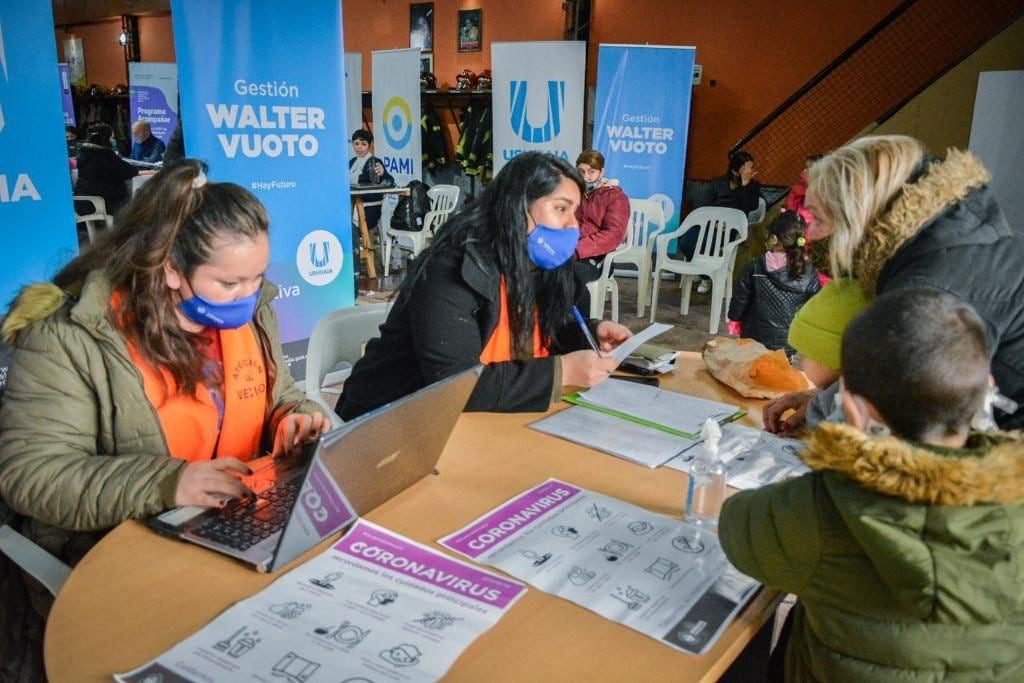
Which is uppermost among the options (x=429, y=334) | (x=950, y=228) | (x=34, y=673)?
(x=950, y=228)

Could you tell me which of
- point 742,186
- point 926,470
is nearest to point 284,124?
point 926,470

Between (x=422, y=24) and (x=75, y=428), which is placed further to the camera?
(x=422, y=24)

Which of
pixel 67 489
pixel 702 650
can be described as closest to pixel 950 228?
pixel 702 650

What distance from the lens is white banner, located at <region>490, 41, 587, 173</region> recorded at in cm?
695

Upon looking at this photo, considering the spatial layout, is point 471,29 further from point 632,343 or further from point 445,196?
point 632,343

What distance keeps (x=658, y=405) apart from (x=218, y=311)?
3.20 feet

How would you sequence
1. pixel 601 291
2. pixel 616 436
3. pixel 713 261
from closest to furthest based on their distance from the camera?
pixel 616 436 → pixel 601 291 → pixel 713 261

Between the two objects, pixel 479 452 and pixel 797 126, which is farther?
pixel 797 126

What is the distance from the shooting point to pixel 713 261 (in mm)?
5555

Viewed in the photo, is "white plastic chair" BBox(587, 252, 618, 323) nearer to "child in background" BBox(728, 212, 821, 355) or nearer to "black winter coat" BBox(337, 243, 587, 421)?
"child in background" BBox(728, 212, 821, 355)

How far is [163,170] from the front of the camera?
138cm

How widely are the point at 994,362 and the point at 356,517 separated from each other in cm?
116

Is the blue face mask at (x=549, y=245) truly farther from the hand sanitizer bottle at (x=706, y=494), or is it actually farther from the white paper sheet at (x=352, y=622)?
the white paper sheet at (x=352, y=622)

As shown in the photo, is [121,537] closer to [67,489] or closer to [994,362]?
[67,489]
